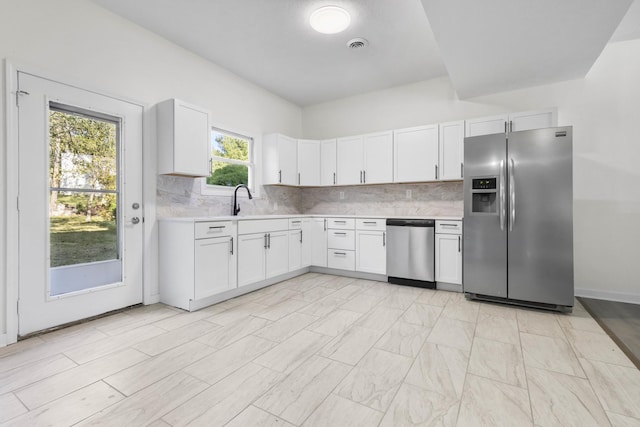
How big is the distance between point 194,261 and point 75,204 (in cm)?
108

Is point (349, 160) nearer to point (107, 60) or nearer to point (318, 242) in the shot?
point (318, 242)

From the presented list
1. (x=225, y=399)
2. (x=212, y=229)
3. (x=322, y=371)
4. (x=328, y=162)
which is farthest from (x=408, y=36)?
(x=225, y=399)

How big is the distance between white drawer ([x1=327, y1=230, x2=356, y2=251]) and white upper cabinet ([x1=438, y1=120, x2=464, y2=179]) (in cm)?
141

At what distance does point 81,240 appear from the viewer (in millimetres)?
2557

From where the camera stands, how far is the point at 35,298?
7.49 ft

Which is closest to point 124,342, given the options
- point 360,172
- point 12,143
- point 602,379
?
point 12,143

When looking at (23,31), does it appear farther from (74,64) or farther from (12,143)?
(12,143)

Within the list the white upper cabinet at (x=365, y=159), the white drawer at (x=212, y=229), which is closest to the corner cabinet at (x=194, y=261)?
the white drawer at (x=212, y=229)

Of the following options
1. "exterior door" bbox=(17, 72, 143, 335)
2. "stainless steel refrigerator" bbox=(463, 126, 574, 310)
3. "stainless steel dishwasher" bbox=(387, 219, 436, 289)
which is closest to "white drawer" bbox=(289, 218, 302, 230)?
"stainless steel dishwasher" bbox=(387, 219, 436, 289)

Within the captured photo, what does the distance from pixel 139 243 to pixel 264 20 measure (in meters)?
2.50

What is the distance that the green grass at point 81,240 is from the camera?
2414mm

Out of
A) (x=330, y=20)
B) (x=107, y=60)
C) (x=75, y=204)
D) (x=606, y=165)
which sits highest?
(x=330, y=20)

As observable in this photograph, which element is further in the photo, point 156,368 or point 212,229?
point 212,229

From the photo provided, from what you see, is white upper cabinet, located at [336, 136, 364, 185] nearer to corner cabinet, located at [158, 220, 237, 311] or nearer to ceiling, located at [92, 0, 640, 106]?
ceiling, located at [92, 0, 640, 106]
